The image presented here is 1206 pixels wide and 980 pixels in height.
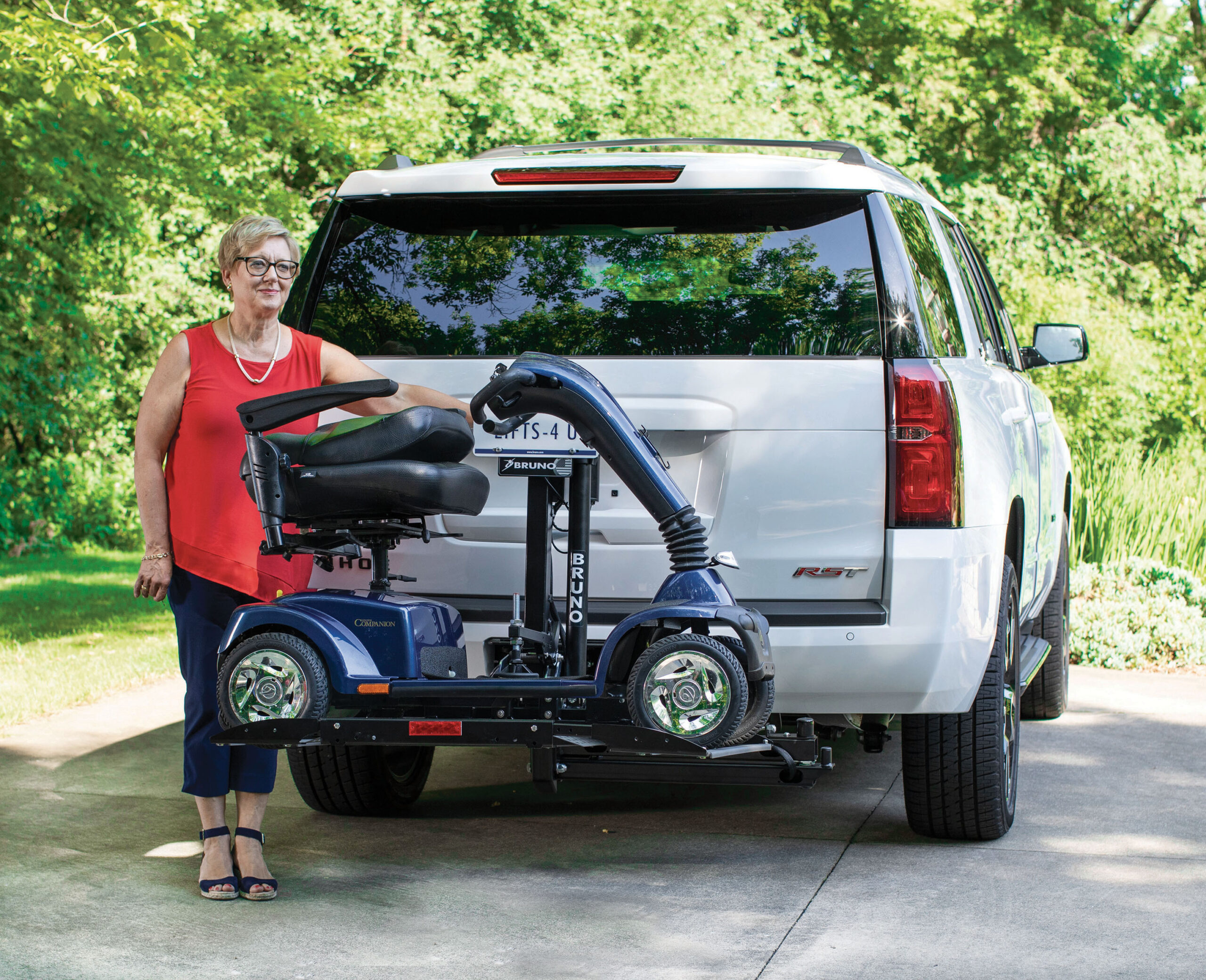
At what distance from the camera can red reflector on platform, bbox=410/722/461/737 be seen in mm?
3727

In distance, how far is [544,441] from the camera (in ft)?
13.2

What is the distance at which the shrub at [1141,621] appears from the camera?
30.2ft

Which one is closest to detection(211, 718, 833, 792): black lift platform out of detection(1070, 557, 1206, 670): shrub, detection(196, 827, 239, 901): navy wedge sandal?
detection(196, 827, 239, 901): navy wedge sandal

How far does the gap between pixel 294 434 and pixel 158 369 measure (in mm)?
571

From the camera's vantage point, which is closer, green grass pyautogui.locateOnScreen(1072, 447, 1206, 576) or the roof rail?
the roof rail

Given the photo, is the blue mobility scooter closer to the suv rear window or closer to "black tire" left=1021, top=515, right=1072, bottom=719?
the suv rear window

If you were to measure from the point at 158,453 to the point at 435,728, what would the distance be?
1.20 meters

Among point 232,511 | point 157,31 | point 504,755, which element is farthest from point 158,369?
point 157,31

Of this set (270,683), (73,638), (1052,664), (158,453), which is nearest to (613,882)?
(270,683)

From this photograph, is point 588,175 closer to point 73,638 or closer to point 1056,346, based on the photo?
point 1056,346

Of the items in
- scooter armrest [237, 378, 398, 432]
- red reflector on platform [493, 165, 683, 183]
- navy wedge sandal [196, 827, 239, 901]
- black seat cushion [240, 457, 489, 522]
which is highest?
red reflector on platform [493, 165, 683, 183]

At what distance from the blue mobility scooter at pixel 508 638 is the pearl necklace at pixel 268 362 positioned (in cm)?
41

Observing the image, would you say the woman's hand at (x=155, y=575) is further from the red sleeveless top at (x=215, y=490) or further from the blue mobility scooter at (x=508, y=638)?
the blue mobility scooter at (x=508, y=638)

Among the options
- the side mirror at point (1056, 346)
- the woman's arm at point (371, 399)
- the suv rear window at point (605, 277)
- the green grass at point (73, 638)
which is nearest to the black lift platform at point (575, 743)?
the woman's arm at point (371, 399)
